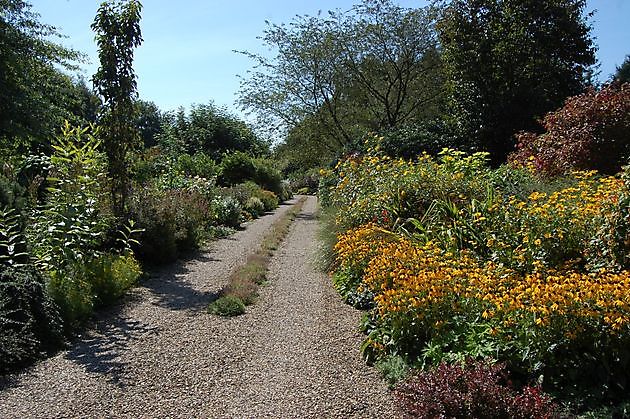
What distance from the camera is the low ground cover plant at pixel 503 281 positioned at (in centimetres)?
359

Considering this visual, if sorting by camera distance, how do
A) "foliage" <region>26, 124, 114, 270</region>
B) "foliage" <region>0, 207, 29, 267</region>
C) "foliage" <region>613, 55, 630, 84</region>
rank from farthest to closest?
"foliage" <region>613, 55, 630, 84</region>
"foliage" <region>26, 124, 114, 270</region>
"foliage" <region>0, 207, 29, 267</region>

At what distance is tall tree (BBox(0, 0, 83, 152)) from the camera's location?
1172 centimetres

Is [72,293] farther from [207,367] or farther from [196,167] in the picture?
[196,167]

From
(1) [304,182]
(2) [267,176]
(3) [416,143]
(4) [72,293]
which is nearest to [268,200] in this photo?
(2) [267,176]

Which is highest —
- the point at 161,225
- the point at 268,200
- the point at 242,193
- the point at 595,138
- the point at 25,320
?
the point at 595,138

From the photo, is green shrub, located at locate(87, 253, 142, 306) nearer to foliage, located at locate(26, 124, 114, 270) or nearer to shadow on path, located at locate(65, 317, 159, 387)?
foliage, located at locate(26, 124, 114, 270)

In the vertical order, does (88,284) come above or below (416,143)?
below

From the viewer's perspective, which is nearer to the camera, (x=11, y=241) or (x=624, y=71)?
(x=11, y=241)

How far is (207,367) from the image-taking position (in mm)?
4766

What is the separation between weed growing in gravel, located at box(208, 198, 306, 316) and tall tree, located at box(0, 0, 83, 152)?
5.74m

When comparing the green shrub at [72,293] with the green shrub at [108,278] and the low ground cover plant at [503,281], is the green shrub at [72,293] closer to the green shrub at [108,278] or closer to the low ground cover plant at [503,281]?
the green shrub at [108,278]

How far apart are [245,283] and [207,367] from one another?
3049mm

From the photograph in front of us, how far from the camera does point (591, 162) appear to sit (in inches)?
374

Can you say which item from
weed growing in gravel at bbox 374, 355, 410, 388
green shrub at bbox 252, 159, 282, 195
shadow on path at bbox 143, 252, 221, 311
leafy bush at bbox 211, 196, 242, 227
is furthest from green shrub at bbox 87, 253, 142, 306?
green shrub at bbox 252, 159, 282, 195
